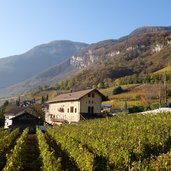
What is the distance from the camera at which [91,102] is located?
75.4 m

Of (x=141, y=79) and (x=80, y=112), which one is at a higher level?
(x=141, y=79)

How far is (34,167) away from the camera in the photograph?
27.1m

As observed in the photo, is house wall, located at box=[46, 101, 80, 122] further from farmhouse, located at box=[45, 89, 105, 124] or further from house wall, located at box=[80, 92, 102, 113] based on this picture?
house wall, located at box=[80, 92, 102, 113]

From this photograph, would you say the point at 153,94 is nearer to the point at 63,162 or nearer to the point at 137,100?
the point at 137,100

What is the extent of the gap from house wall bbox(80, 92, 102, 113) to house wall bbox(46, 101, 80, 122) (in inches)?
43.5

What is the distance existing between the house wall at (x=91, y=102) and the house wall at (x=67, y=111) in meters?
1.10

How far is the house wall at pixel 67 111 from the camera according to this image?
74.3 meters

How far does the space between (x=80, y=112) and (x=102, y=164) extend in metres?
49.8

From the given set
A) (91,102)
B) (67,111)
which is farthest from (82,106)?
(67,111)

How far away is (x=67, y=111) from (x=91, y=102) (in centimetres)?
708

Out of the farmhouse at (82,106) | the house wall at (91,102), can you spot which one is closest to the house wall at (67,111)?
the farmhouse at (82,106)

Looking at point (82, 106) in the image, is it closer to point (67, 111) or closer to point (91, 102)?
point (91, 102)

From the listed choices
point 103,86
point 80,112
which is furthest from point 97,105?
point 103,86

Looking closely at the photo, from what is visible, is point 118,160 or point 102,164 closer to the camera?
point 118,160
